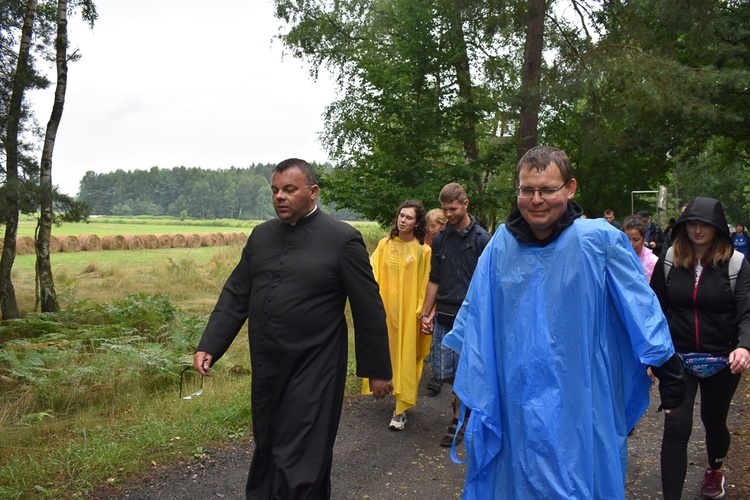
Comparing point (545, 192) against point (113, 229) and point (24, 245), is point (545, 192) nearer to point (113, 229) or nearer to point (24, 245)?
point (24, 245)

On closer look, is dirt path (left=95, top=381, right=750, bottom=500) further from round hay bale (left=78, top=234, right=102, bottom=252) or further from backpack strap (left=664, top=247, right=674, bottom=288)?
round hay bale (left=78, top=234, right=102, bottom=252)

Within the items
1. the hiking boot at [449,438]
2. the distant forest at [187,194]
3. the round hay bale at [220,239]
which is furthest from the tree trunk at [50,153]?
the distant forest at [187,194]

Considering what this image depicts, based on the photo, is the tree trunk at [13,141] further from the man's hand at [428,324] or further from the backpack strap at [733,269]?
the backpack strap at [733,269]

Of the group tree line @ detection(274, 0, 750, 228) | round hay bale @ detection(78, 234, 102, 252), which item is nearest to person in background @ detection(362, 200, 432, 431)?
tree line @ detection(274, 0, 750, 228)

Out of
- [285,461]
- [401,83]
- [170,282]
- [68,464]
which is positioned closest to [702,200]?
[285,461]

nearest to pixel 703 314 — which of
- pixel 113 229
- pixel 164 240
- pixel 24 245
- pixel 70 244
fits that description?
pixel 24 245

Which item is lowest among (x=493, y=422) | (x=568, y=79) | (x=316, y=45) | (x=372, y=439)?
(x=372, y=439)

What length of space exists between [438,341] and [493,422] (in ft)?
10.6

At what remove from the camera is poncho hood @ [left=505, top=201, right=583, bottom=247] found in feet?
9.65

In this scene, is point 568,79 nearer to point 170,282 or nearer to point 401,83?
point 401,83

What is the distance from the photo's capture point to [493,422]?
2.92 m

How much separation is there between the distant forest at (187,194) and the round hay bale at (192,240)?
37512 mm

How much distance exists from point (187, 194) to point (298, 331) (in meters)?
87.1

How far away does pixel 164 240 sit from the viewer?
134 feet
